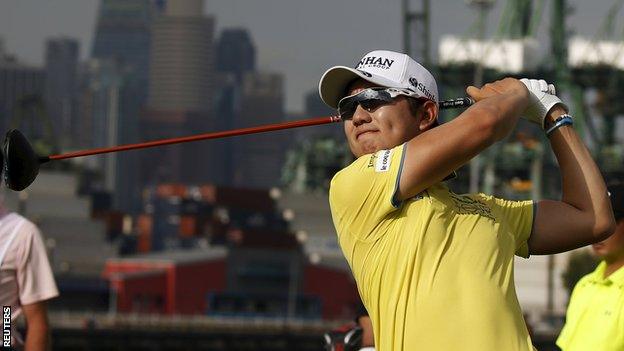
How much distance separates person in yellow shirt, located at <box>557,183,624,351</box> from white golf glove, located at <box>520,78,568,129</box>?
180cm

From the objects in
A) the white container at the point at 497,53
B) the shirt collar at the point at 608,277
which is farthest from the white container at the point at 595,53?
the shirt collar at the point at 608,277

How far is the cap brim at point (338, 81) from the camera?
183 inches

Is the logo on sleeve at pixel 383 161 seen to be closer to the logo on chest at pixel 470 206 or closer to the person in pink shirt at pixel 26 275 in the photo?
the logo on chest at pixel 470 206

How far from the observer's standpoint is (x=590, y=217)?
4.88 m

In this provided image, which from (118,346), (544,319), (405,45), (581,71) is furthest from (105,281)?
(118,346)

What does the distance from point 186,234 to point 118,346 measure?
113948mm

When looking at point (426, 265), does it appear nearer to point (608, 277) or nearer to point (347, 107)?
point (347, 107)

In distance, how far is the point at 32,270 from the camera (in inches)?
246

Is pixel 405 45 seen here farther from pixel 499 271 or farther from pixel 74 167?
pixel 499 271

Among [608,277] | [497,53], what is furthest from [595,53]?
[608,277]

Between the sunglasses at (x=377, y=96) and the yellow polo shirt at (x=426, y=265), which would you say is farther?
the sunglasses at (x=377, y=96)

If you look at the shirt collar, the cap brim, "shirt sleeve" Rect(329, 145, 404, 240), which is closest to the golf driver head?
Result: the cap brim

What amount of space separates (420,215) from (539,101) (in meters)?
0.61

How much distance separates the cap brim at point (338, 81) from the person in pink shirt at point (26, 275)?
1753mm
